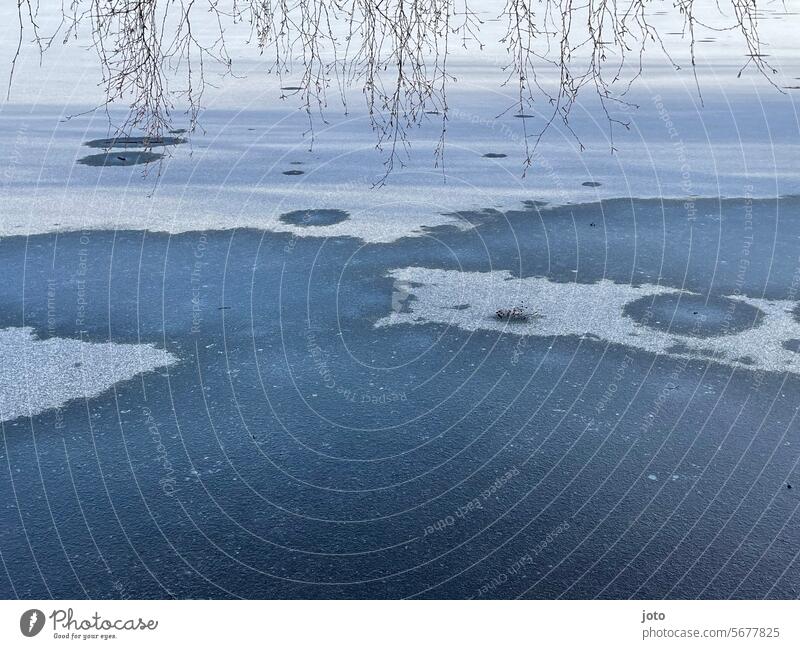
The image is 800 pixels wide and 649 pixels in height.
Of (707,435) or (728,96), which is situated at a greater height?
(728,96)

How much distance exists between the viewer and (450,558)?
419 centimetres

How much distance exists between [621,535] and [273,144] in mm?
8357

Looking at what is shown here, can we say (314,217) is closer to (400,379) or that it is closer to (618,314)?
(618,314)

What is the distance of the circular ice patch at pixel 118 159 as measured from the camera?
10.7 metres

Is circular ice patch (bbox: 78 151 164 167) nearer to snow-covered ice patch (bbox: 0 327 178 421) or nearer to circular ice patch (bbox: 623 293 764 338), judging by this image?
snow-covered ice patch (bbox: 0 327 178 421)

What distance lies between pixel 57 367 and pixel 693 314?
13.2 feet

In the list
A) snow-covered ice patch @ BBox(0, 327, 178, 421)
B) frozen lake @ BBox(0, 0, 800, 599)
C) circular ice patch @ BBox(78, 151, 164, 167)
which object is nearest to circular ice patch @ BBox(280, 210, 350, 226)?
frozen lake @ BBox(0, 0, 800, 599)

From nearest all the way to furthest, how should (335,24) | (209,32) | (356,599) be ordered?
1. (356,599)
2. (209,32)
3. (335,24)

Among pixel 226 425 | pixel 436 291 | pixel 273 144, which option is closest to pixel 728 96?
pixel 273 144

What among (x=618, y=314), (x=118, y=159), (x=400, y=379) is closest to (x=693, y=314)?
(x=618, y=314)

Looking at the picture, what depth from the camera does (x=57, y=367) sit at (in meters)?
5.92

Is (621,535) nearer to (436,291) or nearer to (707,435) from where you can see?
(707,435)

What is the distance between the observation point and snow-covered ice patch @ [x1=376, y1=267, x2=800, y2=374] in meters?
6.17

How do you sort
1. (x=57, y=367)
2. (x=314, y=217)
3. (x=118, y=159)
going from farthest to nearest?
(x=118, y=159) < (x=314, y=217) < (x=57, y=367)
